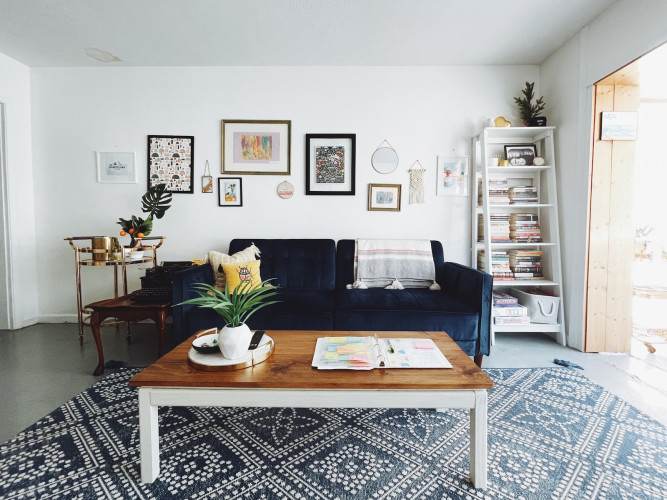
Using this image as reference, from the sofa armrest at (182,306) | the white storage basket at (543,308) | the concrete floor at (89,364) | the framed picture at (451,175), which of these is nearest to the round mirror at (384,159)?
the framed picture at (451,175)

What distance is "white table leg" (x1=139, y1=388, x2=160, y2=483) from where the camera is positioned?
1150 millimetres

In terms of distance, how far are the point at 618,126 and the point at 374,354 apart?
105 inches

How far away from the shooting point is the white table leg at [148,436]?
1150 millimetres

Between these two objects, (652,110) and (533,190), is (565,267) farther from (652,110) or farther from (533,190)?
(652,110)

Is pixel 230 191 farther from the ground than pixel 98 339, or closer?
farther from the ground

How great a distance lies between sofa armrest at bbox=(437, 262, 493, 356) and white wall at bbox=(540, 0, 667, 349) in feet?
3.35

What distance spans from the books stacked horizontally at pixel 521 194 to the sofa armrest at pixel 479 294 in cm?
100

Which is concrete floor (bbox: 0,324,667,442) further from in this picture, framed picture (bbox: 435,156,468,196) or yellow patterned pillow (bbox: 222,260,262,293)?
framed picture (bbox: 435,156,468,196)

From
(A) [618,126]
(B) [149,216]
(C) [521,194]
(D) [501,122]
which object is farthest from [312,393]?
(A) [618,126]

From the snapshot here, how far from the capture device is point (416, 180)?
10.3ft

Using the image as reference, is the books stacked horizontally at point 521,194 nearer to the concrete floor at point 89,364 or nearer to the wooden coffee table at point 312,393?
the concrete floor at point 89,364

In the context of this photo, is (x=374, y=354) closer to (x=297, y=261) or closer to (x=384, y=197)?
(x=297, y=261)

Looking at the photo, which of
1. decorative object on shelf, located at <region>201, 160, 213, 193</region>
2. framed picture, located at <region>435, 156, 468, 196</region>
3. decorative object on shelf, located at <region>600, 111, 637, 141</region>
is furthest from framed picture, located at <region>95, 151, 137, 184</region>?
decorative object on shelf, located at <region>600, 111, 637, 141</region>

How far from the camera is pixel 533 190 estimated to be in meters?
2.99
